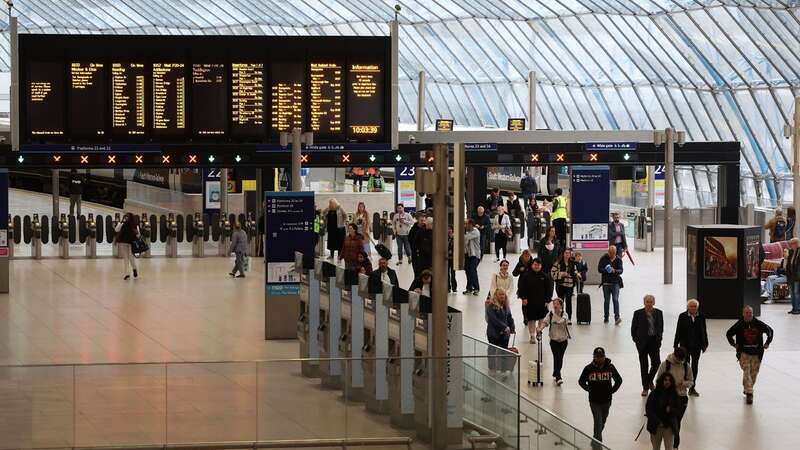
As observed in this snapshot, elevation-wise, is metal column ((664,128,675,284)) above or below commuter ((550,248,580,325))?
above

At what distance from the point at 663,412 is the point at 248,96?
494 inches

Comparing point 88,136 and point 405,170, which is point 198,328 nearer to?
point 88,136

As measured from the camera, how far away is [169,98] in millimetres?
24609

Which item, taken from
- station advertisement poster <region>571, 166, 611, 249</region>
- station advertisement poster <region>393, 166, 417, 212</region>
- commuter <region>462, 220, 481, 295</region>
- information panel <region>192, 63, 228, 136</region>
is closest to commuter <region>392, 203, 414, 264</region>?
station advertisement poster <region>393, 166, 417, 212</region>

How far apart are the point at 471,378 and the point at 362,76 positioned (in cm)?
1253

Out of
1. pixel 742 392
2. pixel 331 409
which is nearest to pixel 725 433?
pixel 742 392

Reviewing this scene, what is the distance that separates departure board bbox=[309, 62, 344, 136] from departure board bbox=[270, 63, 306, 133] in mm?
186

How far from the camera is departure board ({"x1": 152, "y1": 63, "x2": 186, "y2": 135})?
966 inches

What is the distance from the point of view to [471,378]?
12.9 meters

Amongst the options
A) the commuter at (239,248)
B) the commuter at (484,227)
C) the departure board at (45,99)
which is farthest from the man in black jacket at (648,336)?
the commuter at (484,227)

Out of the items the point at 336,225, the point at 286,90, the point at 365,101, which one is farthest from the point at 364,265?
the point at 336,225

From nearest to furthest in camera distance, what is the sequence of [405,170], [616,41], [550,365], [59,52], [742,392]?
1. [742,392]
2. [550,365]
3. [59,52]
4. [405,170]
5. [616,41]

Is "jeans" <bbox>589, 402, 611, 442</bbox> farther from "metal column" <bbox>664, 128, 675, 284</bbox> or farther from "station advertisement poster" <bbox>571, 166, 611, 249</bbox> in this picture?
"metal column" <bbox>664, 128, 675, 284</bbox>

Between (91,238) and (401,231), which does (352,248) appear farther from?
(91,238)
